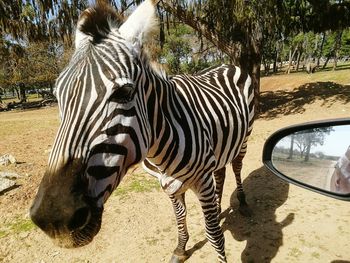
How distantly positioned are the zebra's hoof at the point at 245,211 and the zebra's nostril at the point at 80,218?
3872 mm

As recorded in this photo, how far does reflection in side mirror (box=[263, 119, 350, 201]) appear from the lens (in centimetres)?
184

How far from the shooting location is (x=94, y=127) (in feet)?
5.28

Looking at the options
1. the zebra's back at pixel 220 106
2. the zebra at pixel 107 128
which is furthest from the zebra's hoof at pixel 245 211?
the zebra at pixel 107 128

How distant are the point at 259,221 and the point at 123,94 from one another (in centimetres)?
383

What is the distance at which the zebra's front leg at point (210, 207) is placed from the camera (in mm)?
3150

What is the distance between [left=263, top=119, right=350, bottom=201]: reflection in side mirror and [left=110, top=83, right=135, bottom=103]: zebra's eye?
4.18 ft

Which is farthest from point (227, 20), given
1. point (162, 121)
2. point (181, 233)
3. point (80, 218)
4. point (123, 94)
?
point (80, 218)

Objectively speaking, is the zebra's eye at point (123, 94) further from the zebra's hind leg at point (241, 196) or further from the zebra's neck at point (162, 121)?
the zebra's hind leg at point (241, 196)

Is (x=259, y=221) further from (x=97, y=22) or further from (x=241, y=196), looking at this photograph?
(x=97, y=22)

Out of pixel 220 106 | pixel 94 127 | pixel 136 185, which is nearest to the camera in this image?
pixel 94 127

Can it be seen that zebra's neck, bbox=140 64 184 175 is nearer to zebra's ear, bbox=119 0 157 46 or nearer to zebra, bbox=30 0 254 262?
zebra, bbox=30 0 254 262

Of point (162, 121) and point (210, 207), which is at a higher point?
point (162, 121)

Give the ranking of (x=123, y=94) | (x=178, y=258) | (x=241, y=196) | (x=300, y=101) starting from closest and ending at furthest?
(x=123, y=94) → (x=178, y=258) → (x=241, y=196) → (x=300, y=101)

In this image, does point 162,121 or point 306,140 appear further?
point 162,121
